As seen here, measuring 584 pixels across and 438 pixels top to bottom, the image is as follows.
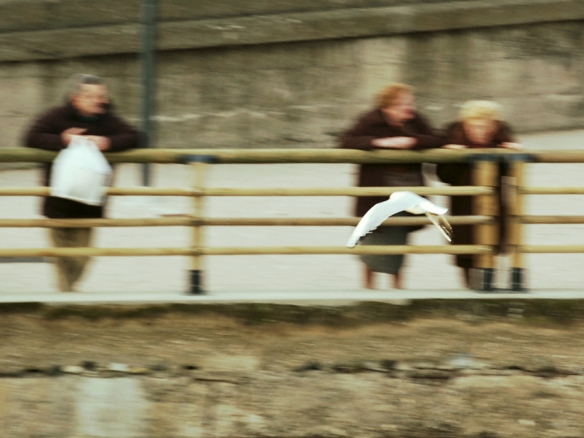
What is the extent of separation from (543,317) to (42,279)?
10.8ft

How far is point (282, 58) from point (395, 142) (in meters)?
7.08

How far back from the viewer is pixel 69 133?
5.26 meters

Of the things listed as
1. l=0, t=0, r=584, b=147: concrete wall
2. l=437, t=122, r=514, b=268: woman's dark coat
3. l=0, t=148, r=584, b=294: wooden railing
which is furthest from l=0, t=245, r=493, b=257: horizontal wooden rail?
l=0, t=0, r=584, b=147: concrete wall

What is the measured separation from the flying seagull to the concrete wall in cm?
717

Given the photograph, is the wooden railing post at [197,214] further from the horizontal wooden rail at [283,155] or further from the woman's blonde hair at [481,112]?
the woman's blonde hair at [481,112]

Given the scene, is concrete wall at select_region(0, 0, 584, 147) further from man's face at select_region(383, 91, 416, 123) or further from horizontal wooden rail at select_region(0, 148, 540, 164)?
horizontal wooden rail at select_region(0, 148, 540, 164)

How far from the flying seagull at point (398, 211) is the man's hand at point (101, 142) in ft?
4.16

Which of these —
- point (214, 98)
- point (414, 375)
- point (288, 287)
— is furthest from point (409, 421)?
point (214, 98)

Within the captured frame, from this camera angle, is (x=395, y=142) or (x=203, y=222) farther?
(x=395, y=142)

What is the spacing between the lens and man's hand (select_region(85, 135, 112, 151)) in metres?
5.16

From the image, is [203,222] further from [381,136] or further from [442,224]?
[442,224]

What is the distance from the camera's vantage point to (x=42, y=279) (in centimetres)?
680

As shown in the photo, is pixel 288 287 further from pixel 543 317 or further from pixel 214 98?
pixel 214 98

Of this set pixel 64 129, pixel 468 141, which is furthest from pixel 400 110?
pixel 64 129
